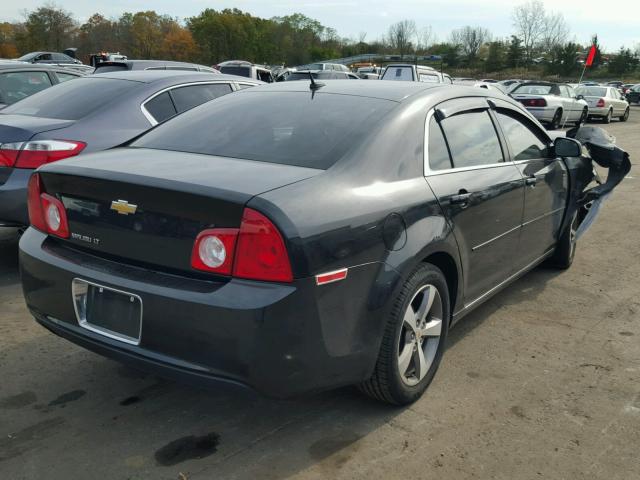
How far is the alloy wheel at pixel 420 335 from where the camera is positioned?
3.07 m

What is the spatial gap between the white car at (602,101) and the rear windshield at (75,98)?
74.7 ft

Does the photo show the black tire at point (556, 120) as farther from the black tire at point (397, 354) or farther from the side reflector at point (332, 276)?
the side reflector at point (332, 276)

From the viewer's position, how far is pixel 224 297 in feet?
7.89

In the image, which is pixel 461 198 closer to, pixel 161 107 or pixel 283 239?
pixel 283 239

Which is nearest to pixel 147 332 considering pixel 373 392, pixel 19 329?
pixel 373 392

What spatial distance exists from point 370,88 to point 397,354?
1.57 metres

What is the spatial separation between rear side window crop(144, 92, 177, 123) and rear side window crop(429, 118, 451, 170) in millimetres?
3045

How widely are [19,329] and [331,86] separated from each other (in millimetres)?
2489

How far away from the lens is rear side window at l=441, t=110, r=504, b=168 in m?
3.56

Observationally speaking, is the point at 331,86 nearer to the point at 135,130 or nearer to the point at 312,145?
the point at 312,145

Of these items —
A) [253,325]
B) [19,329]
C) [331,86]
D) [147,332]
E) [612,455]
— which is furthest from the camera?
[19,329]

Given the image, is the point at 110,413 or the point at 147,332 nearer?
the point at 147,332

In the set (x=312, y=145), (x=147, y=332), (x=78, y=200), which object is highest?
(x=312, y=145)

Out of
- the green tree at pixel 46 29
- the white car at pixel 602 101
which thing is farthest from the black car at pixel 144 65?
the green tree at pixel 46 29
